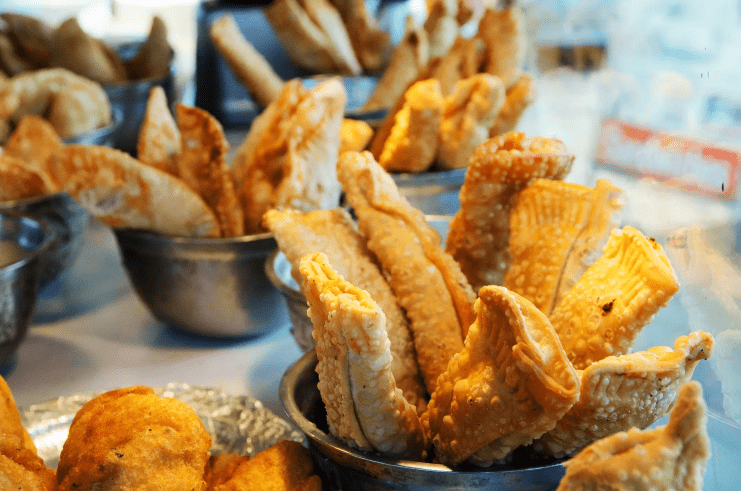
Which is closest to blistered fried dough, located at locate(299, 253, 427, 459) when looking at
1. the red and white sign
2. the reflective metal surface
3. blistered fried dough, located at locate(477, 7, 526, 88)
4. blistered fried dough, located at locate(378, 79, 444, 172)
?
the reflective metal surface

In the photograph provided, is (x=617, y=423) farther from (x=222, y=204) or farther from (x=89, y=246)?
(x=89, y=246)

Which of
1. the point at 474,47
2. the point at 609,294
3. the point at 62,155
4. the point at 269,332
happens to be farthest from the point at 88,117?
the point at 609,294

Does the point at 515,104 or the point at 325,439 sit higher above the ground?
the point at 515,104

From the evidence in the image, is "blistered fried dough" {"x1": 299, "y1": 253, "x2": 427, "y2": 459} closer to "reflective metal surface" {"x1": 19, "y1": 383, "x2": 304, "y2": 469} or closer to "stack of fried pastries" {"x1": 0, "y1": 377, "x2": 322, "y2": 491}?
"stack of fried pastries" {"x1": 0, "y1": 377, "x2": 322, "y2": 491}

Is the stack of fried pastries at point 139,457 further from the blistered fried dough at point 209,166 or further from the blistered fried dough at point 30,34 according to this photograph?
the blistered fried dough at point 30,34

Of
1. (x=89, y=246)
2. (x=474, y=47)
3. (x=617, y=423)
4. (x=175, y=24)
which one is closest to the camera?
(x=617, y=423)

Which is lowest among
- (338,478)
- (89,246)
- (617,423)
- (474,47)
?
(89,246)

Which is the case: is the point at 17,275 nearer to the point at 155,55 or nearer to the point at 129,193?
the point at 129,193

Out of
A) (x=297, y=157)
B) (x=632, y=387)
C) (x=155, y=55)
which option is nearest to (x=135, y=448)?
(x=632, y=387)
